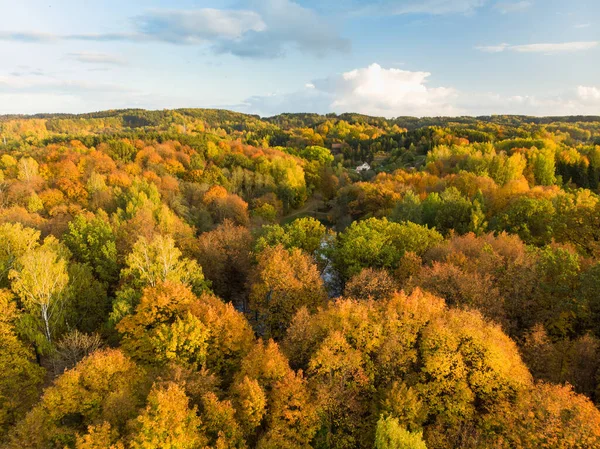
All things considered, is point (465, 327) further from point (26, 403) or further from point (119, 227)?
point (119, 227)

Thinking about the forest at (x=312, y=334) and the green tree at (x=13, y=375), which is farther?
the green tree at (x=13, y=375)

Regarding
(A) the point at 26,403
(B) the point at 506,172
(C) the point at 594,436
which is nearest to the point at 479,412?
(C) the point at 594,436

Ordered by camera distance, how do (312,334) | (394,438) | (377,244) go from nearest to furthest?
(394,438) → (312,334) → (377,244)

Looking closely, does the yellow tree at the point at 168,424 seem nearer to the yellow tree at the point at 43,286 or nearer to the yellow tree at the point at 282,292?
the yellow tree at the point at 282,292

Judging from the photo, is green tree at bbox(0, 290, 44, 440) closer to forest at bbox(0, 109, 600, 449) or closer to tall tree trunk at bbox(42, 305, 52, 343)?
forest at bbox(0, 109, 600, 449)

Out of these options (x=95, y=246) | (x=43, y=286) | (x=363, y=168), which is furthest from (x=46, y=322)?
(x=363, y=168)

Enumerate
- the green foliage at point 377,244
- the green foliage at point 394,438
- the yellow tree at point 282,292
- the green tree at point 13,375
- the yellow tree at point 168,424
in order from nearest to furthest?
the green foliage at point 394,438
the yellow tree at point 168,424
the green tree at point 13,375
the yellow tree at point 282,292
the green foliage at point 377,244

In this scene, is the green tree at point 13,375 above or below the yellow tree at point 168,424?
below

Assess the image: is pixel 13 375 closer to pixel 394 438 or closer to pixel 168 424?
pixel 168 424

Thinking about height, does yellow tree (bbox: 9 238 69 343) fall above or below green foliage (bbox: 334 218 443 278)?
below

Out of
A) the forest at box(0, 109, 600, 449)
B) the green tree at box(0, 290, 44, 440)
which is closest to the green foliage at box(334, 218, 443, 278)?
the forest at box(0, 109, 600, 449)

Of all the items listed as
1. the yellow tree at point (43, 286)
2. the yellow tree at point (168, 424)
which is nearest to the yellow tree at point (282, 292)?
the yellow tree at point (168, 424)
